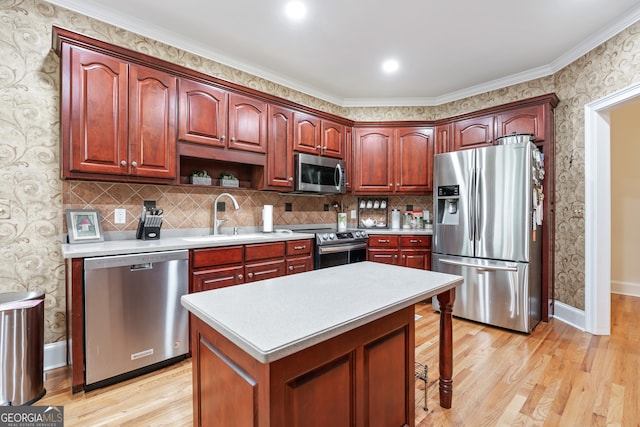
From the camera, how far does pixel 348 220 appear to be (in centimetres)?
447

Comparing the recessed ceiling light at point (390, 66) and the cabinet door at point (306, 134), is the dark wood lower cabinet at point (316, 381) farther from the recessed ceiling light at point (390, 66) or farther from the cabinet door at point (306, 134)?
the recessed ceiling light at point (390, 66)

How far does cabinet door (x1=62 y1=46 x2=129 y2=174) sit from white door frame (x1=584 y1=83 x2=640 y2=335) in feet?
13.3

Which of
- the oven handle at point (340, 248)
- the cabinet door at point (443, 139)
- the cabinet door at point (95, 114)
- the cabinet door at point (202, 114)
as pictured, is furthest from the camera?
the cabinet door at point (443, 139)

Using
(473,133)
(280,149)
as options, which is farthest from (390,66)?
(280,149)

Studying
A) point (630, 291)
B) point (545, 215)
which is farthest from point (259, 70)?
point (630, 291)

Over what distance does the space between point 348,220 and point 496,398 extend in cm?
288

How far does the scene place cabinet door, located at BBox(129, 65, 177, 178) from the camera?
2.33m

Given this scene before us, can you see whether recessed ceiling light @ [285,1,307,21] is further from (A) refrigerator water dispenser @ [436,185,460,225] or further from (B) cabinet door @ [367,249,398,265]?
(B) cabinet door @ [367,249,398,265]

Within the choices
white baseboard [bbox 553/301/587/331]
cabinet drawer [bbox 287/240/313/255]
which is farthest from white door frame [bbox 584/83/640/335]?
cabinet drawer [bbox 287/240/313/255]

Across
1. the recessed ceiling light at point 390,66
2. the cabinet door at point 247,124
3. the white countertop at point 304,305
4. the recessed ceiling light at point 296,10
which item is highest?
the recessed ceiling light at point 390,66

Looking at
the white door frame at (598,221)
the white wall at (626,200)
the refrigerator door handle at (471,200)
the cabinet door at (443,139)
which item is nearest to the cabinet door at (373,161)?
the cabinet door at (443,139)

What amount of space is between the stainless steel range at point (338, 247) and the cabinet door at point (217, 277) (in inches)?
36.5

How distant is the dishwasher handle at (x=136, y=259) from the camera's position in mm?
1898

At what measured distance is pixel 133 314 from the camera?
205 centimetres
